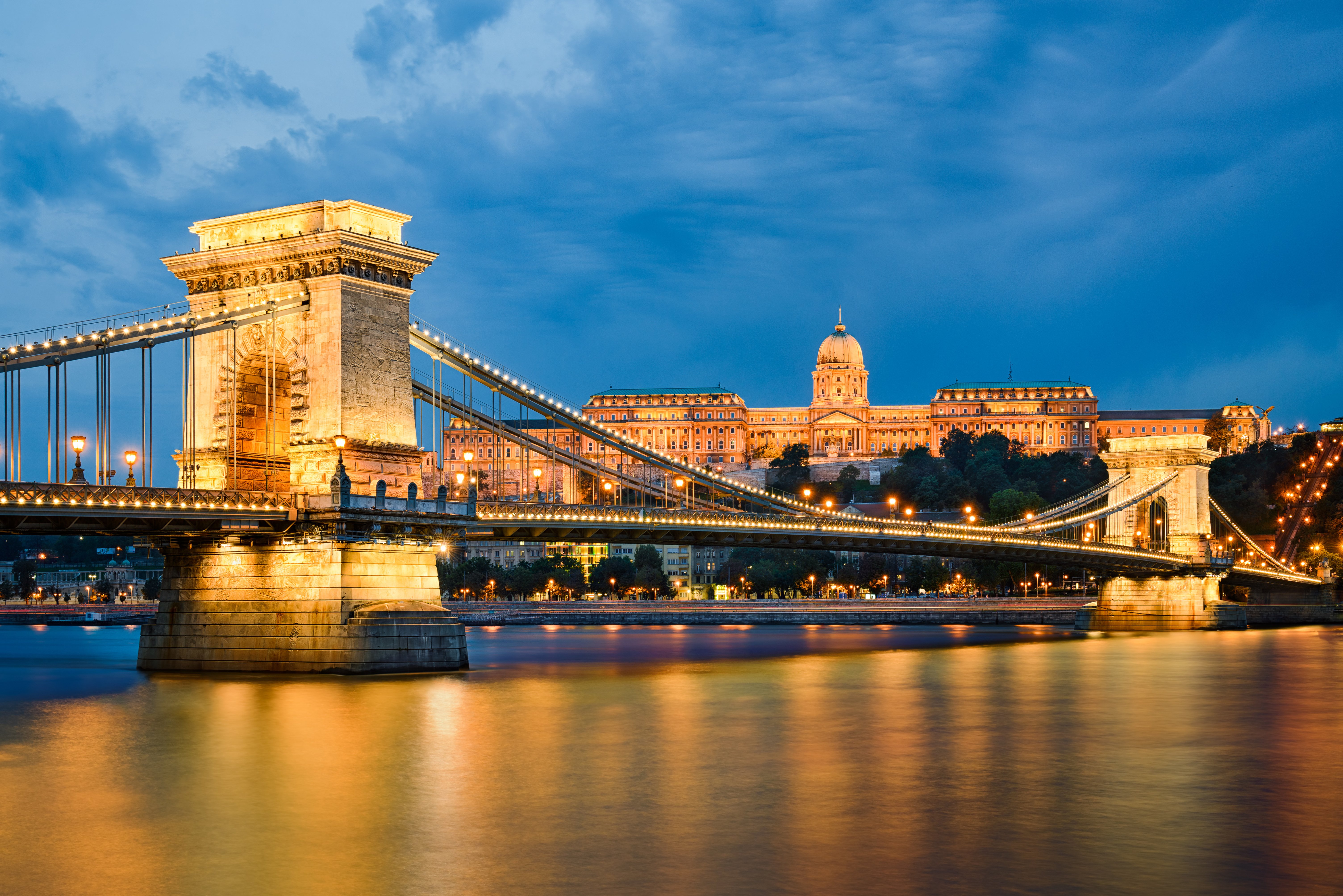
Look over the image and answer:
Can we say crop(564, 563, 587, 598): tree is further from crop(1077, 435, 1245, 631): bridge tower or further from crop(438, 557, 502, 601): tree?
crop(1077, 435, 1245, 631): bridge tower

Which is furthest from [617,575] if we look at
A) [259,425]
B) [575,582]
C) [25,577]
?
[259,425]

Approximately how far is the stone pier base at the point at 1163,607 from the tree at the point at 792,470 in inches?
3934

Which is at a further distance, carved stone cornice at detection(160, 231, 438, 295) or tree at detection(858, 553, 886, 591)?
tree at detection(858, 553, 886, 591)

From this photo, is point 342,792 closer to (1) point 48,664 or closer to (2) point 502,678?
(2) point 502,678

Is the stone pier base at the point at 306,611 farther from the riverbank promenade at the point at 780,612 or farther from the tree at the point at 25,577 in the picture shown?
the tree at the point at 25,577

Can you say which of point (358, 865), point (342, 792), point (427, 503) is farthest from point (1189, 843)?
point (427, 503)

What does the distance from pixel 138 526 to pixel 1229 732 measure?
959 inches

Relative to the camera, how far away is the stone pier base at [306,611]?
117 feet

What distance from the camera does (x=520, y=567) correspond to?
439 feet

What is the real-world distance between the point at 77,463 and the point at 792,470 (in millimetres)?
161245

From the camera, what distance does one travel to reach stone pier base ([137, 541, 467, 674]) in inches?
1404

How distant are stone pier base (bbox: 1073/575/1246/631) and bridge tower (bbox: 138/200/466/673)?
48.5m

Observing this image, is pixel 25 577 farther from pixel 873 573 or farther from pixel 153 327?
pixel 153 327

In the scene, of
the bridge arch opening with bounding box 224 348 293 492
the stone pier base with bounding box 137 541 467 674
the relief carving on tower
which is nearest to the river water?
the stone pier base with bounding box 137 541 467 674
